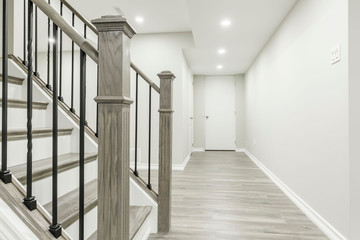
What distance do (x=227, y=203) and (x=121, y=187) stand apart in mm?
2029

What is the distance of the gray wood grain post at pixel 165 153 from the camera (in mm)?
1897

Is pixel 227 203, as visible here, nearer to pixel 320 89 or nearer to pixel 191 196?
pixel 191 196

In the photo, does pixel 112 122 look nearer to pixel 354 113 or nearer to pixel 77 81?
pixel 354 113

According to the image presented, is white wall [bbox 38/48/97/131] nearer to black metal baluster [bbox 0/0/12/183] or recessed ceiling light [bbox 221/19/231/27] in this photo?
recessed ceiling light [bbox 221/19/231/27]

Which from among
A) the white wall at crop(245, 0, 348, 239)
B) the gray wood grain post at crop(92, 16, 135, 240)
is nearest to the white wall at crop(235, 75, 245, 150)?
the white wall at crop(245, 0, 348, 239)

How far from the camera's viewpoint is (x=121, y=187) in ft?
2.99

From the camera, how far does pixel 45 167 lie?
137 cm

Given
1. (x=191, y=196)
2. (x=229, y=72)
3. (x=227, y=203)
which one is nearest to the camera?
(x=227, y=203)

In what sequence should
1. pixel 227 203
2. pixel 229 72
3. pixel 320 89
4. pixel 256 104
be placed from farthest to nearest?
pixel 229 72, pixel 256 104, pixel 227 203, pixel 320 89

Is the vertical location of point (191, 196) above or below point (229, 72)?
below

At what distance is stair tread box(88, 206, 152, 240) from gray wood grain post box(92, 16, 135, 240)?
1.69 feet

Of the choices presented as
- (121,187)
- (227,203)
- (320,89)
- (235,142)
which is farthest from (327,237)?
(235,142)

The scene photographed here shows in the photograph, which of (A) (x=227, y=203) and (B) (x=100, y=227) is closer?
(B) (x=100, y=227)

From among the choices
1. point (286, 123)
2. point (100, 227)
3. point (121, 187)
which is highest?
point (286, 123)
